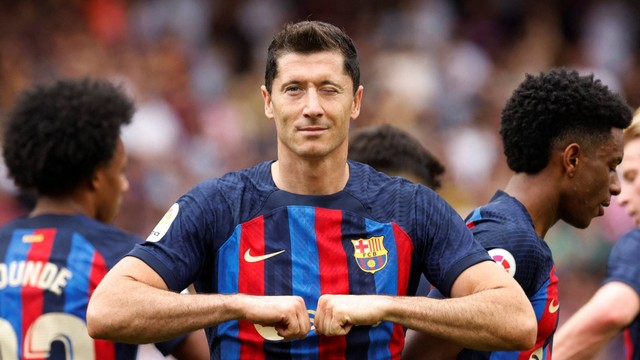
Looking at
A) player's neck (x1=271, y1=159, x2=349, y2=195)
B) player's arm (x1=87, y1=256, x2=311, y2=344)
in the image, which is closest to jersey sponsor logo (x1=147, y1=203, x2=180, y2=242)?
player's arm (x1=87, y1=256, x2=311, y2=344)

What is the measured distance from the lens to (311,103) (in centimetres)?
439

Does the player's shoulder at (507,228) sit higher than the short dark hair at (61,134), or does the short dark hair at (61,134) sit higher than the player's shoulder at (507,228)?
the short dark hair at (61,134)

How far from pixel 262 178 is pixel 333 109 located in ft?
1.42

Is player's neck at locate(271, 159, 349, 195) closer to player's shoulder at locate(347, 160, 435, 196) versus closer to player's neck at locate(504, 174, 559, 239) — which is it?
player's shoulder at locate(347, 160, 435, 196)

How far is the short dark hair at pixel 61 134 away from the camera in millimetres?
5547

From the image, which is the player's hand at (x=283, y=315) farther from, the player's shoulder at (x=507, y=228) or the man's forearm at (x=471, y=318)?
the player's shoulder at (x=507, y=228)

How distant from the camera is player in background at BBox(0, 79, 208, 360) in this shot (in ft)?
17.0

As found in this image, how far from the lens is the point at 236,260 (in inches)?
172

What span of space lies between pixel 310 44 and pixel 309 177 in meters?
0.54

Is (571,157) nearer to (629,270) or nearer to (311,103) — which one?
(629,270)

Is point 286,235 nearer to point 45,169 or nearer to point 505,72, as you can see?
point 45,169

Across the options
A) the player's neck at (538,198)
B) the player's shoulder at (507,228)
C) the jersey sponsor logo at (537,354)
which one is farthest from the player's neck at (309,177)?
the jersey sponsor logo at (537,354)

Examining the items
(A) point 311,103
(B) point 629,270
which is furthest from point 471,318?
(B) point 629,270

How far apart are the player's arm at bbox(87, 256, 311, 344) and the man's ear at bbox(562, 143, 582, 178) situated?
169cm
